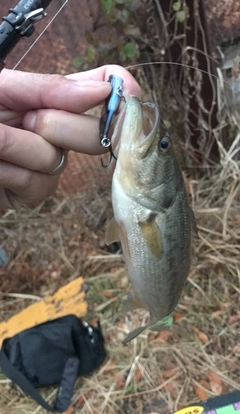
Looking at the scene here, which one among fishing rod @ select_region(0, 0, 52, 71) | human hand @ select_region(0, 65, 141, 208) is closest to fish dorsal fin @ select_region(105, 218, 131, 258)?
human hand @ select_region(0, 65, 141, 208)

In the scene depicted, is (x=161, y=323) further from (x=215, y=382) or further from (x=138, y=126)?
(x=215, y=382)

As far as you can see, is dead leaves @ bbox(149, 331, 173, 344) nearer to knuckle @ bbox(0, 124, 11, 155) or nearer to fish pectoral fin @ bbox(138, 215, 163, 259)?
fish pectoral fin @ bbox(138, 215, 163, 259)

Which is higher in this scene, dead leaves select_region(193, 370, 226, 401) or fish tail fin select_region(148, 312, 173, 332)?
fish tail fin select_region(148, 312, 173, 332)

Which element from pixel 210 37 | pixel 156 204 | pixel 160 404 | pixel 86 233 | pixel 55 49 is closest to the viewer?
pixel 156 204

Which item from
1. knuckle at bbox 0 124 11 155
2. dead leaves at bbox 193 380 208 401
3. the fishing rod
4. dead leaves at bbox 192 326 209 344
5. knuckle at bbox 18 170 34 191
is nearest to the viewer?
the fishing rod

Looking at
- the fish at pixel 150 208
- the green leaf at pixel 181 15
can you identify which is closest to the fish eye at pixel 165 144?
the fish at pixel 150 208

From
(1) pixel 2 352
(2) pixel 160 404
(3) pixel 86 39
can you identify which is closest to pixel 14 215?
(1) pixel 2 352

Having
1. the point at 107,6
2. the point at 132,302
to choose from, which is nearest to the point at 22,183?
the point at 132,302

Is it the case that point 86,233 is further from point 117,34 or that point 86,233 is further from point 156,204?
point 156,204
